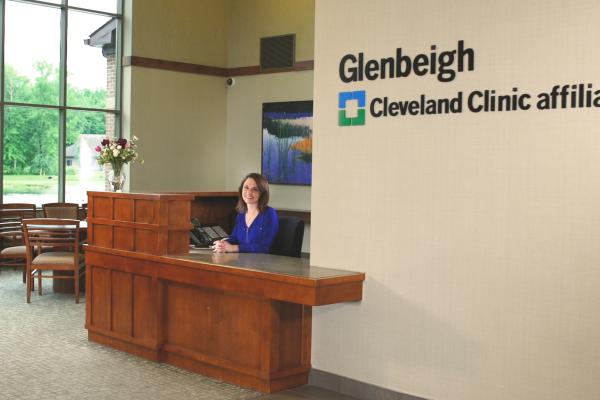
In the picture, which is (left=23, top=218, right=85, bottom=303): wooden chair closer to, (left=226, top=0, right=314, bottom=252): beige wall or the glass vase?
the glass vase

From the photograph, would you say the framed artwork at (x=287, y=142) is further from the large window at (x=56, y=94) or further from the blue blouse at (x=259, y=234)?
the blue blouse at (x=259, y=234)

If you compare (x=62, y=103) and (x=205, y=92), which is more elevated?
(x=205, y=92)

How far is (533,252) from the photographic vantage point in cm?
447

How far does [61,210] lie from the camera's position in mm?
11445

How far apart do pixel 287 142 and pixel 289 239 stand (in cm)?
647

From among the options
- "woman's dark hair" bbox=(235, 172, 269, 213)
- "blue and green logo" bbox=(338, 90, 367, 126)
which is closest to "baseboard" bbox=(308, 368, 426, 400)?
"woman's dark hair" bbox=(235, 172, 269, 213)

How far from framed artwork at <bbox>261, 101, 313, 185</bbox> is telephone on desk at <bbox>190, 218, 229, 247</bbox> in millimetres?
4460

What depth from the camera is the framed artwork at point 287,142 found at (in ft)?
41.9

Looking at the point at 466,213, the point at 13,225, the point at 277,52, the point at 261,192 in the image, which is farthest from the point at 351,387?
the point at 277,52

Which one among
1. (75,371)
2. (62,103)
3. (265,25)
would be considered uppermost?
(265,25)

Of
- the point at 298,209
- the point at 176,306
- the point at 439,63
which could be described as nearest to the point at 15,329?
the point at 176,306

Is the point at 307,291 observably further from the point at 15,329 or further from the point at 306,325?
the point at 15,329

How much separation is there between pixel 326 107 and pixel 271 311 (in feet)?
4.89

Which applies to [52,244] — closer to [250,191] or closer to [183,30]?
[250,191]
